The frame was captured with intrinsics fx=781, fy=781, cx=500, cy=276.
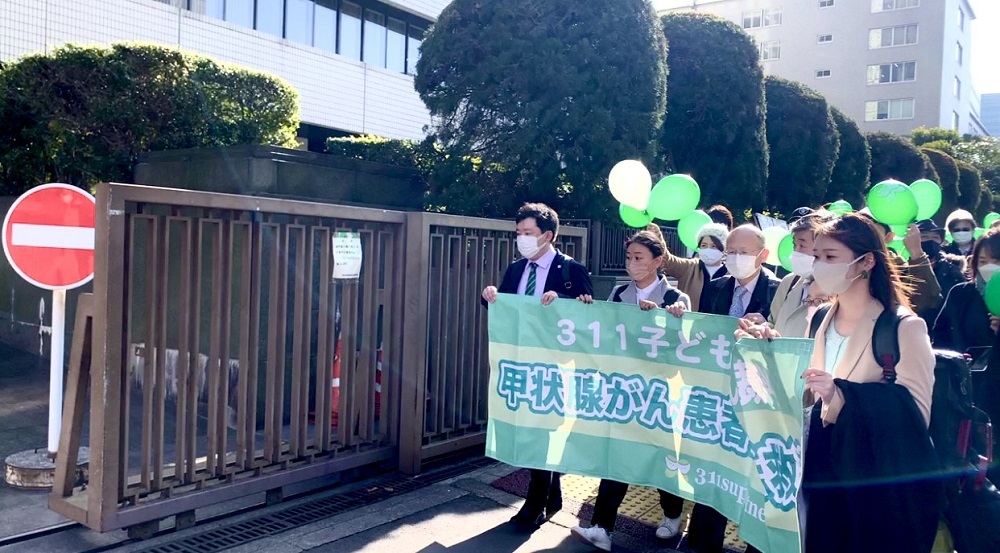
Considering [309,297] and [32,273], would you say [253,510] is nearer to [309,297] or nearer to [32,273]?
[309,297]

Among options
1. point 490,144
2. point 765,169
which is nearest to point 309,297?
point 490,144

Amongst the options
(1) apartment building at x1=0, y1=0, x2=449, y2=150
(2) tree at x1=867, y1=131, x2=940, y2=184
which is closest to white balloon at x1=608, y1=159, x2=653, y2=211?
(1) apartment building at x1=0, y1=0, x2=449, y2=150

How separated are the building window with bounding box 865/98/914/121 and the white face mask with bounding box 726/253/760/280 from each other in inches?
2202

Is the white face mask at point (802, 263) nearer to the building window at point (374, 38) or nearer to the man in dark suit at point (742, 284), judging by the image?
the man in dark suit at point (742, 284)

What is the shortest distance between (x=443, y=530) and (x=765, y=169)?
11.0 meters

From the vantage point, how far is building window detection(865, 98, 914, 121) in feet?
174

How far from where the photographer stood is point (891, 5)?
2090 inches

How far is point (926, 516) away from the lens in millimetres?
2859

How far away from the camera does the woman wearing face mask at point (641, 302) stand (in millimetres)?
4512

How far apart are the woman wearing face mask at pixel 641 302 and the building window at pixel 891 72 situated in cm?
5667

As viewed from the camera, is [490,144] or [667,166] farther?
[667,166]

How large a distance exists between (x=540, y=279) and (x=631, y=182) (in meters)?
1.53

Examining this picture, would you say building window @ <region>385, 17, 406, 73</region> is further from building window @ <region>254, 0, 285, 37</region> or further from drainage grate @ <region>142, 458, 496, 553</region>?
drainage grate @ <region>142, 458, 496, 553</region>

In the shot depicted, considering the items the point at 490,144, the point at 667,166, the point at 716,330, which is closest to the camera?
the point at 716,330
